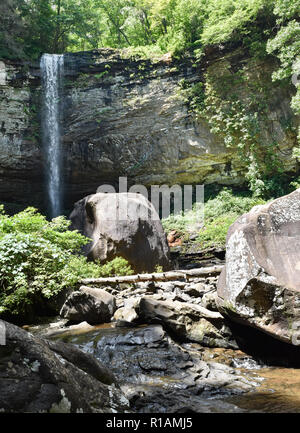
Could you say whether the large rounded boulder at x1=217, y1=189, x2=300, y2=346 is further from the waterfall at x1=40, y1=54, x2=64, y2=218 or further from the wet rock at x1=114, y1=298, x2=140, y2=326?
the waterfall at x1=40, y1=54, x2=64, y2=218

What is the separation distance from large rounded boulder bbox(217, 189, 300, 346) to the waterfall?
1366 cm

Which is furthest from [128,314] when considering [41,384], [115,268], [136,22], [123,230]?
[136,22]

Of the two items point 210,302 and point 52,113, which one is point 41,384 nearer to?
point 210,302

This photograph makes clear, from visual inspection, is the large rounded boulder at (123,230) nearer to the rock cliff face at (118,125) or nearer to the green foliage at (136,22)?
the rock cliff face at (118,125)

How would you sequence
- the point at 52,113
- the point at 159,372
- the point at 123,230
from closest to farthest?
1. the point at 159,372
2. the point at 123,230
3. the point at 52,113

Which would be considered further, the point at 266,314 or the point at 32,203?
the point at 32,203

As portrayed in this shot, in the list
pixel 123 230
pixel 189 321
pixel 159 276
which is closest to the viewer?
pixel 189 321

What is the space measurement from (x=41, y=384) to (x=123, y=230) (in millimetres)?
7562

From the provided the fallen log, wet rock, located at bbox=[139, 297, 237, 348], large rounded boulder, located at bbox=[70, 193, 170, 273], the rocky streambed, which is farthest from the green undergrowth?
wet rock, located at bbox=[139, 297, 237, 348]

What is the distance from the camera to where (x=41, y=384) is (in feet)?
4.75
